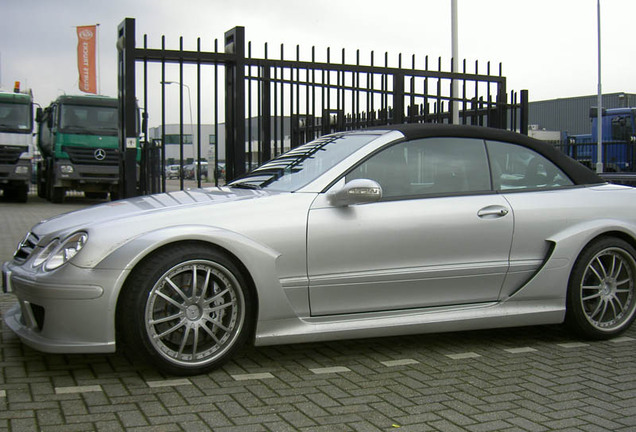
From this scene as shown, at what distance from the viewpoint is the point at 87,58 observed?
30.5 metres

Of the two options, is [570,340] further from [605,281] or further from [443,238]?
[443,238]

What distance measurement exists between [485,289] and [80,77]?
2809 centimetres

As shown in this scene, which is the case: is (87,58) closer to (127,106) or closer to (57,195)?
(57,195)

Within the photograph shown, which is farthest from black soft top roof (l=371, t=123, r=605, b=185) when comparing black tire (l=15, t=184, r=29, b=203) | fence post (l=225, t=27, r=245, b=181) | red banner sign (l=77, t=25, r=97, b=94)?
red banner sign (l=77, t=25, r=97, b=94)

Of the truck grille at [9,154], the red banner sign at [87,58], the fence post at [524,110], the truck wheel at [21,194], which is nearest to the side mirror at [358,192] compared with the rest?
the fence post at [524,110]

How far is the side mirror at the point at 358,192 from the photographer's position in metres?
4.41

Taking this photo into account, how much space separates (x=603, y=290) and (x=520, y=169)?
1.02 meters

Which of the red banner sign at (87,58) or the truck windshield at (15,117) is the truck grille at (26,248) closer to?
the truck windshield at (15,117)

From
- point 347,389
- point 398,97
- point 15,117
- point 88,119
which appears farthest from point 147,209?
point 15,117

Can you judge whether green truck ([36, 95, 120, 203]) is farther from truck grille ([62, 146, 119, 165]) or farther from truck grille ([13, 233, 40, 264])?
truck grille ([13, 233, 40, 264])

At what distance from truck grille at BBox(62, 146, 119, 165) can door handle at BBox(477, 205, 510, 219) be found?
1807 cm

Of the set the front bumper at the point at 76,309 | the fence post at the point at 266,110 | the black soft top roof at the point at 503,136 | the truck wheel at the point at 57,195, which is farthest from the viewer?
the truck wheel at the point at 57,195

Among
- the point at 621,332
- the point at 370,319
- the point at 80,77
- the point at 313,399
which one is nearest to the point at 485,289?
the point at 370,319

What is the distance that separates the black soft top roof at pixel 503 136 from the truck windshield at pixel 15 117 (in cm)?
1888
